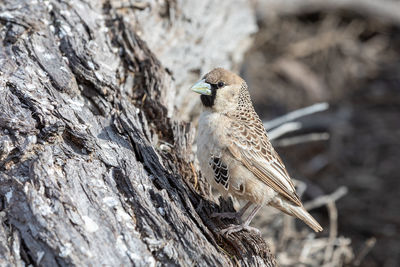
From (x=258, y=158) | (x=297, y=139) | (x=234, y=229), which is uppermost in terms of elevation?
(x=258, y=158)

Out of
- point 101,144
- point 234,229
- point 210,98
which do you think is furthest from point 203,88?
point 234,229

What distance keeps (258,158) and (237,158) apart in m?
0.17

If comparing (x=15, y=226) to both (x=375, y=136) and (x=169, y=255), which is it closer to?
(x=169, y=255)

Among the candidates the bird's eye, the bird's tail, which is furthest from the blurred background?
the bird's eye

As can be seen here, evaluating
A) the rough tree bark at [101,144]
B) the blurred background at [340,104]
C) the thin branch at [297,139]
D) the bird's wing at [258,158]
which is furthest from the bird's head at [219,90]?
the blurred background at [340,104]

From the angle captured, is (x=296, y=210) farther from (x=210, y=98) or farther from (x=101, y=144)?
(x=101, y=144)

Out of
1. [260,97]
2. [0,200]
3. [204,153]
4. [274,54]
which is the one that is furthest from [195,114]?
[274,54]

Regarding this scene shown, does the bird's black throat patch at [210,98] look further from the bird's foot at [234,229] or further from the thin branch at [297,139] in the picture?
the thin branch at [297,139]

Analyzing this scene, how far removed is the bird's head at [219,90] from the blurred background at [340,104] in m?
2.07

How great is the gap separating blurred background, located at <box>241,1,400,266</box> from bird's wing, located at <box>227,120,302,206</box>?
1.80m

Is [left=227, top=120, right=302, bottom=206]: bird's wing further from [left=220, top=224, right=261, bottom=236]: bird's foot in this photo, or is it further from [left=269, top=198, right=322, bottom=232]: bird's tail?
[left=220, top=224, right=261, bottom=236]: bird's foot

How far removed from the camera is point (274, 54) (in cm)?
916

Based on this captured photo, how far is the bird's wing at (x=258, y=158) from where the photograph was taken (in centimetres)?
380

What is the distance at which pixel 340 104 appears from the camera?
830 centimetres
